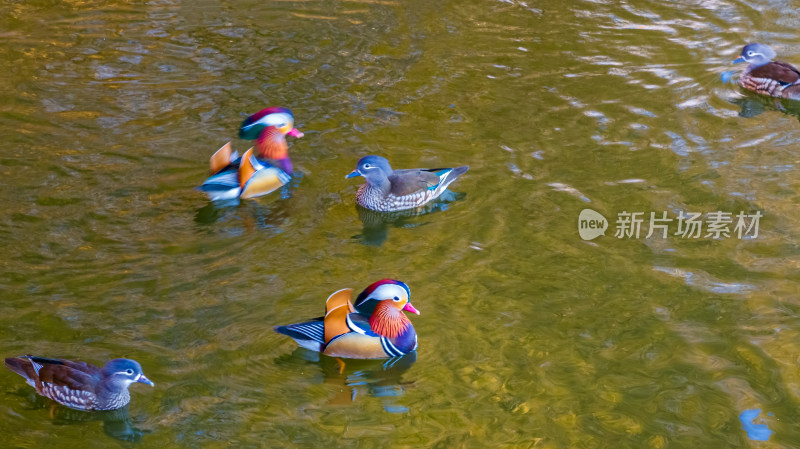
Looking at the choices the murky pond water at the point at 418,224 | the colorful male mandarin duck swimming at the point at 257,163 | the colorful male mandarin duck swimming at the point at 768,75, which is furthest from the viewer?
the colorful male mandarin duck swimming at the point at 768,75

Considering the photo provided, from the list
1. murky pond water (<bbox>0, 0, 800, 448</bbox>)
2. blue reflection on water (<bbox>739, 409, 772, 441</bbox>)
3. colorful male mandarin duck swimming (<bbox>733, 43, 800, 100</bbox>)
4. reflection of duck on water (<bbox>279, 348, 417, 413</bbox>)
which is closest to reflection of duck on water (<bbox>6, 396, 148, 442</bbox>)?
murky pond water (<bbox>0, 0, 800, 448</bbox>)

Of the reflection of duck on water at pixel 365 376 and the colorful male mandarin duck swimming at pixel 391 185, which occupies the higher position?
the colorful male mandarin duck swimming at pixel 391 185

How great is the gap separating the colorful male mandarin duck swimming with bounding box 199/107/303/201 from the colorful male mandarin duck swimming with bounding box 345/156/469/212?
73cm

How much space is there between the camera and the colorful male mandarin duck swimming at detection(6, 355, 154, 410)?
5484 millimetres

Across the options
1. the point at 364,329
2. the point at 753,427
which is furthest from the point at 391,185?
the point at 753,427

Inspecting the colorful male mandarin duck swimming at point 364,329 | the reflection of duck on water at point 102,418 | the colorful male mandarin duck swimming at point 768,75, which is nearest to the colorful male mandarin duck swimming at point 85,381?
the reflection of duck on water at point 102,418

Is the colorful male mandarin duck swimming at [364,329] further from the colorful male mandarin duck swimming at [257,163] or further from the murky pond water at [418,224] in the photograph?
the colorful male mandarin duck swimming at [257,163]

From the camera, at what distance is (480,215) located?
8.06m

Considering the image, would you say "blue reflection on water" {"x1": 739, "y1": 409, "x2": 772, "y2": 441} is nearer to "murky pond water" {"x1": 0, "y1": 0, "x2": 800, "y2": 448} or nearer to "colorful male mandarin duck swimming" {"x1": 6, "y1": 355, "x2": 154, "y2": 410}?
"murky pond water" {"x1": 0, "y1": 0, "x2": 800, "y2": 448}

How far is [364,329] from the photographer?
6.07 m

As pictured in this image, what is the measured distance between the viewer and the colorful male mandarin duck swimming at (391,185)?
26.7ft

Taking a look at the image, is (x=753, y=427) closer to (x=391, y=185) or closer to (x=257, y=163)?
(x=391, y=185)

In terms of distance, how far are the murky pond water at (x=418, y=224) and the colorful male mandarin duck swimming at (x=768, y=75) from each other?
0.71 feet

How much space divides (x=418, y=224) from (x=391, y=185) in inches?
16.9
